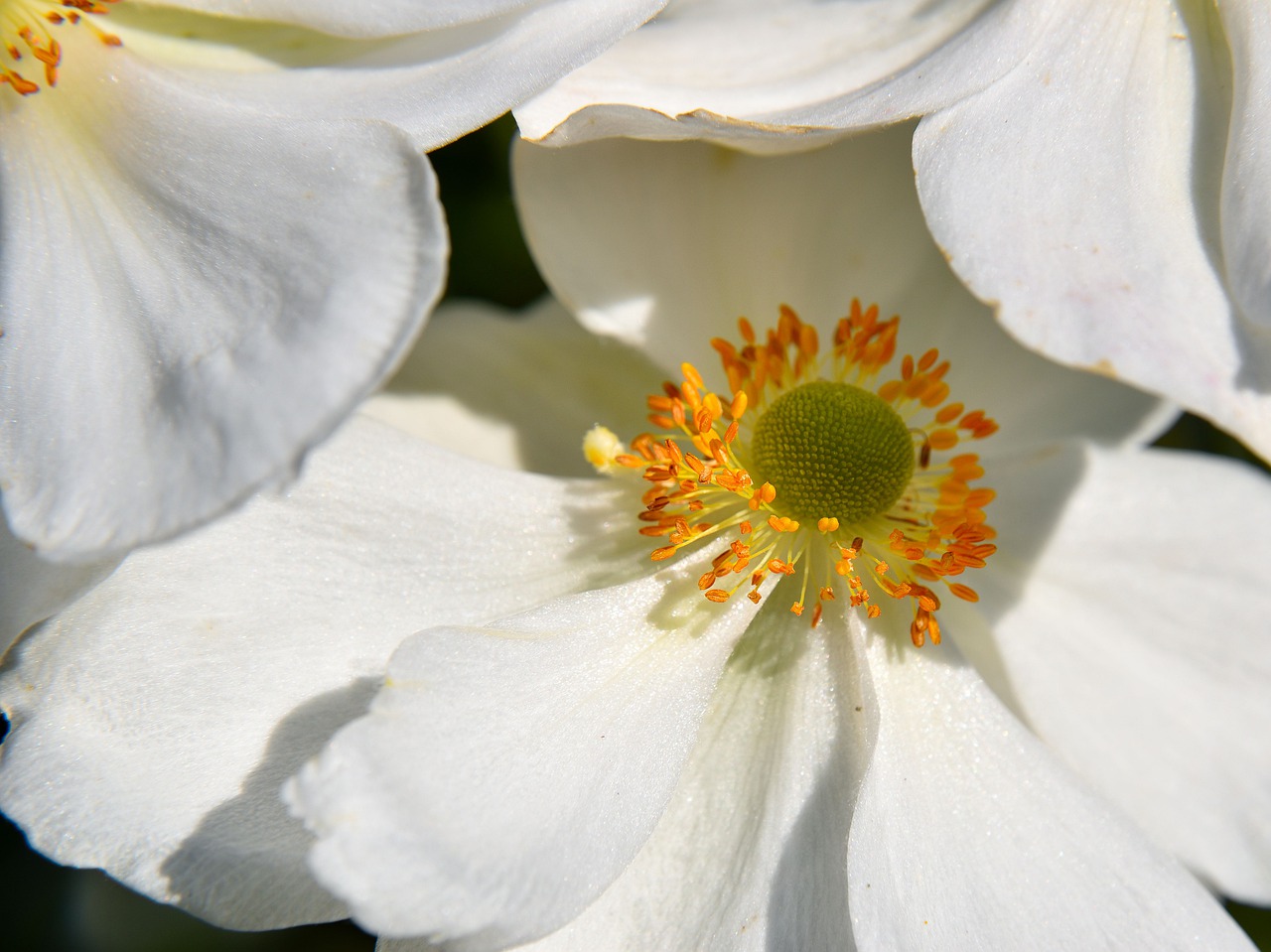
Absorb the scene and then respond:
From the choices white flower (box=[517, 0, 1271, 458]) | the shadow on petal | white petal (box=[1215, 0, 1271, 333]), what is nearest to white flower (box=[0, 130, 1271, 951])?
the shadow on petal

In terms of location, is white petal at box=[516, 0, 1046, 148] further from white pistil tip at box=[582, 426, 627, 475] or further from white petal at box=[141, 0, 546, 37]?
white pistil tip at box=[582, 426, 627, 475]

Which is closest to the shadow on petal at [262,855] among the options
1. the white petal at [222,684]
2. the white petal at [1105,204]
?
the white petal at [222,684]

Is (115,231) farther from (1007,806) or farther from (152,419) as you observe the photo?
(1007,806)

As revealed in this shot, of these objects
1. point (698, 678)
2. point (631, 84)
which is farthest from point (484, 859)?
point (631, 84)

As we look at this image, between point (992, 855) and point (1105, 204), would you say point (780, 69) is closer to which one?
point (1105, 204)

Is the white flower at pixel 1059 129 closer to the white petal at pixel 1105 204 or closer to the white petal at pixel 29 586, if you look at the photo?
the white petal at pixel 1105 204

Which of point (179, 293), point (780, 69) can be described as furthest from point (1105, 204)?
point (179, 293)
